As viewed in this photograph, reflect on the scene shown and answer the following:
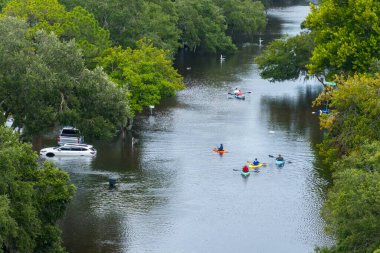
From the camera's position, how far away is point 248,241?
57.4m

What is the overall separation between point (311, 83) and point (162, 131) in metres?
36.6

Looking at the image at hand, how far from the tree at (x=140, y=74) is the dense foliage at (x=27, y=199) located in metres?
36.9

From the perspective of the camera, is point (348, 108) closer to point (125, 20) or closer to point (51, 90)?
point (51, 90)

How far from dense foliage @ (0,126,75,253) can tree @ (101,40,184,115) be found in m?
36.9

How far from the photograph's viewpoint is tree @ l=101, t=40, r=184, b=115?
88062mm

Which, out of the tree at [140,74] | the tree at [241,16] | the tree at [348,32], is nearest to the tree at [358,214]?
the tree at [348,32]

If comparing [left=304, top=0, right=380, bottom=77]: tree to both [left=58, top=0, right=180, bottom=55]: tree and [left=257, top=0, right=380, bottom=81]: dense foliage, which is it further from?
[left=58, top=0, right=180, bottom=55]: tree

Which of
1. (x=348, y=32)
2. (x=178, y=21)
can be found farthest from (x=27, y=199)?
(x=178, y=21)

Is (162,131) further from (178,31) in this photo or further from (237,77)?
(178,31)

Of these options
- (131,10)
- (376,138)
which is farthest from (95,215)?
(131,10)

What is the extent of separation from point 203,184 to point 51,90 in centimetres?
1870

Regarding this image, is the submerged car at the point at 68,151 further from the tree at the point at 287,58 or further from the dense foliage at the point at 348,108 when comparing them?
the tree at the point at 287,58

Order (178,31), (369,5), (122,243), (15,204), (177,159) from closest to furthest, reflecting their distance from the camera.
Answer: (15,204), (122,243), (177,159), (369,5), (178,31)

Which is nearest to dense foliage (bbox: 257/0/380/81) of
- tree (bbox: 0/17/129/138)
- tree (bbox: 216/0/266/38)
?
tree (bbox: 0/17/129/138)
